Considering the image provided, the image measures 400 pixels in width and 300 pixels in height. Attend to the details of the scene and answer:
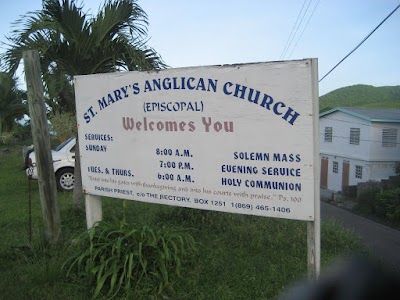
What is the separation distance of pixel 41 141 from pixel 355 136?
33668 mm

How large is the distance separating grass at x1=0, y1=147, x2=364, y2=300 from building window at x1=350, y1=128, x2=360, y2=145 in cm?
3084

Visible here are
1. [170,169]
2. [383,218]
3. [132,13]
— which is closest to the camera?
[170,169]

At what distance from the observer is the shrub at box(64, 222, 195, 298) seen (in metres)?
3.62

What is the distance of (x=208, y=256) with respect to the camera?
4.33 meters

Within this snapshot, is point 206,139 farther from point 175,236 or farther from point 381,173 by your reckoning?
point 381,173

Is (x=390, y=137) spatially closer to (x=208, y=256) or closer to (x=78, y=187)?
(x=78, y=187)

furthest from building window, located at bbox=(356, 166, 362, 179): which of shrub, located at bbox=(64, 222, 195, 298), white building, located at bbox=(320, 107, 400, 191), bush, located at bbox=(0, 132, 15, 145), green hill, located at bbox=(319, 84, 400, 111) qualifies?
green hill, located at bbox=(319, 84, 400, 111)

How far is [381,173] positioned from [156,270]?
33.5 m

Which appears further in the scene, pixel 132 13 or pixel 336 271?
pixel 132 13

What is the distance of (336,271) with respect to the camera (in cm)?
121

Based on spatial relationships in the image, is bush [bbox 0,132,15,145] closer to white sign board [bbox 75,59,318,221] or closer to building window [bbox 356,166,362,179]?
white sign board [bbox 75,59,318,221]

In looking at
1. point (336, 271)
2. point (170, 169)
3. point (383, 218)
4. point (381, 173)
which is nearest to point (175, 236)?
point (170, 169)

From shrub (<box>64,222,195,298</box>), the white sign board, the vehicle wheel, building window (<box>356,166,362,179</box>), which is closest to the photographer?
the white sign board

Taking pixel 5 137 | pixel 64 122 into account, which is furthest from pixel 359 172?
pixel 5 137
